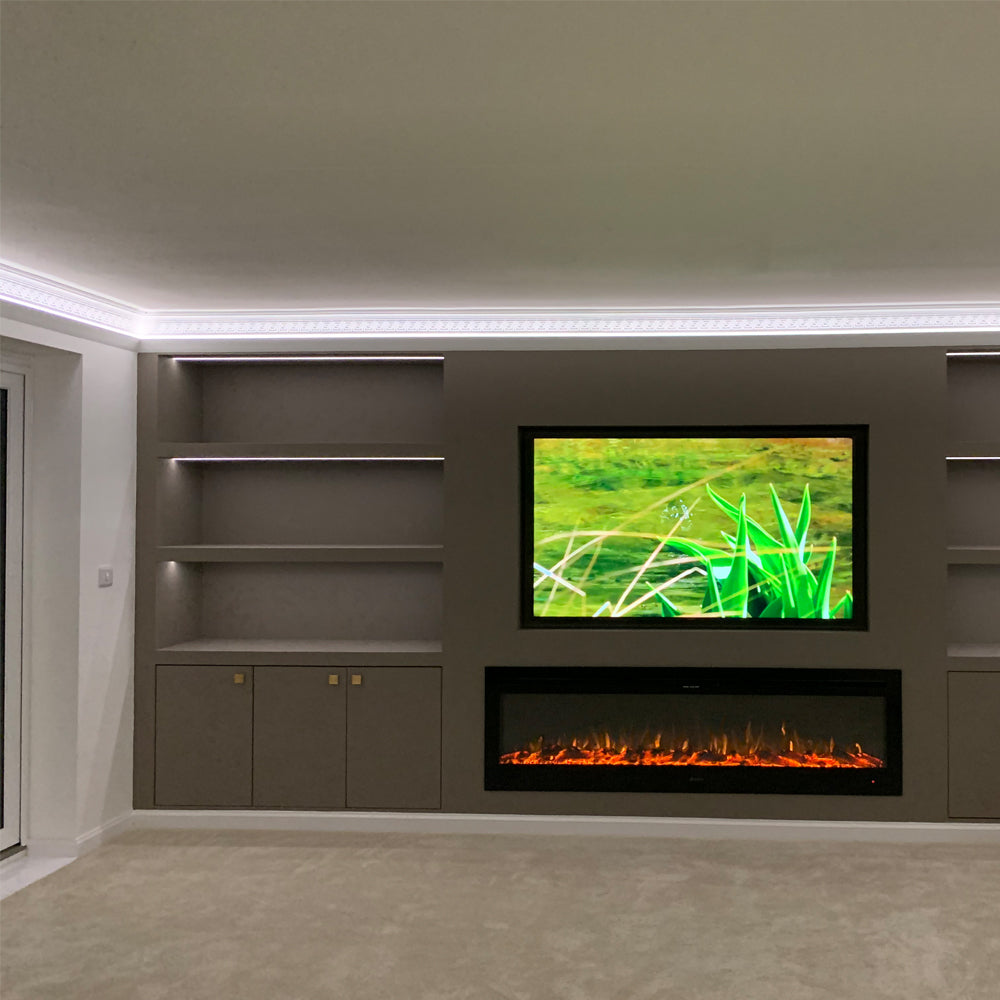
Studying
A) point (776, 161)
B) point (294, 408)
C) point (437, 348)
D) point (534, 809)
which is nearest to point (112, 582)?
point (294, 408)

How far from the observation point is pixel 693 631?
5145mm

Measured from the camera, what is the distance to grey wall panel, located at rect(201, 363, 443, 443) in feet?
18.8

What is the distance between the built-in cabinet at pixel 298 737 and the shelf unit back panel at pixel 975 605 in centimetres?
273

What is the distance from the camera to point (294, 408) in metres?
5.77

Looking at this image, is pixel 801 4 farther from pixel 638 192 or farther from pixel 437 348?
pixel 437 348

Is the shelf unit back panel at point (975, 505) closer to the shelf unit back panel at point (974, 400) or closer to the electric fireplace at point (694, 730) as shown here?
the shelf unit back panel at point (974, 400)

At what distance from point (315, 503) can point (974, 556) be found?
135 inches

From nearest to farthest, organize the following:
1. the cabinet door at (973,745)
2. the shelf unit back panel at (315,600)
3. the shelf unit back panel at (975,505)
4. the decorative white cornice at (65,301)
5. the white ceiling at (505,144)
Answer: the white ceiling at (505,144), the decorative white cornice at (65,301), the cabinet door at (973,745), the shelf unit back panel at (975,505), the shelf unit back panel at (315,600)

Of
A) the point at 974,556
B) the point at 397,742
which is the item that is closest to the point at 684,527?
the point at 974,556

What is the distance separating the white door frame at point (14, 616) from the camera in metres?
4.80

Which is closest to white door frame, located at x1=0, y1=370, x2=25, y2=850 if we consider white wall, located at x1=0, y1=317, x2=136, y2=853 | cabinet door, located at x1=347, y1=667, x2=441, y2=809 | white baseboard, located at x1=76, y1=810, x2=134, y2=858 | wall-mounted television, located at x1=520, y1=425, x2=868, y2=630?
white wall, located at x1=0, y1=317, x2=136, y2=853

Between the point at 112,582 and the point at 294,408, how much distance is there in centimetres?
136

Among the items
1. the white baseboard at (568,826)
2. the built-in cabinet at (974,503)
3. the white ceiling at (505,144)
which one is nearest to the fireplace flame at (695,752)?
the white baseboard at (568,826)

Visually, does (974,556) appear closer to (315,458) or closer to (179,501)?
(315,458)
